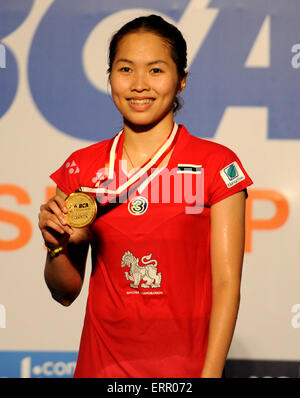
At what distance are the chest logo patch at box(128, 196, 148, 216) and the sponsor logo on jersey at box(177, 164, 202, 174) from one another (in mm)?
112

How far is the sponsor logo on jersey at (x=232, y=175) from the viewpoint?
1.36 m

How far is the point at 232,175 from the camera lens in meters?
1.37

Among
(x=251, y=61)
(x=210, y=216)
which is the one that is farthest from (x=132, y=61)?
(x=251, y=61)

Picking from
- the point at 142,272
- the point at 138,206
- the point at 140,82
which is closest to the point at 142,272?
the point at 142,272

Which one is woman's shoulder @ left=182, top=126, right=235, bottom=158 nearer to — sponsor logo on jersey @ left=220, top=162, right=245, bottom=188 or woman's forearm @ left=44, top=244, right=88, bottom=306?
sponsor logo on jersey @ left=220, top=162, right=245, bottom=188

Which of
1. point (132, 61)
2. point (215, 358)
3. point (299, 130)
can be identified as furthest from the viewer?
point (299, 130)

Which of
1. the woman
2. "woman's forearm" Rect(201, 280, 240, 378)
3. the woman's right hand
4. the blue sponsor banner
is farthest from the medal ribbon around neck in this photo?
the blue sponsor banner

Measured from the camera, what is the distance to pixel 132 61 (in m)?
1.45

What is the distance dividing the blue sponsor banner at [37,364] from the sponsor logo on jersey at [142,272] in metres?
1.52

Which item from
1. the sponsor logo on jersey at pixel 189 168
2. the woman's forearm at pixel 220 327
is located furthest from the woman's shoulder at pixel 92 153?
the woman's forearm at pixel 220 327

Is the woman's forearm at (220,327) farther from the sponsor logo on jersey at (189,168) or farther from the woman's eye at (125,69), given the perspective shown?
the woman's eye at (125,69)

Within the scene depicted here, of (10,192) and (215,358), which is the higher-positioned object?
(10,192)

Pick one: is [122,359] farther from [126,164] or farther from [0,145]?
[0,145]

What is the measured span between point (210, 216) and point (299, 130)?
1.43m
